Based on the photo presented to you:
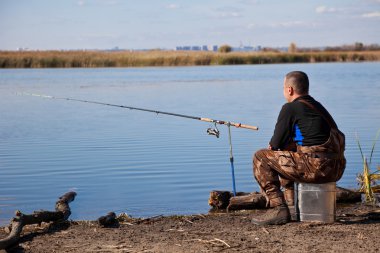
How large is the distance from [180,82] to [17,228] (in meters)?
27.1

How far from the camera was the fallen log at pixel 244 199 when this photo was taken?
25.0 ft

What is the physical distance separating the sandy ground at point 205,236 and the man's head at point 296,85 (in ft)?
3.56

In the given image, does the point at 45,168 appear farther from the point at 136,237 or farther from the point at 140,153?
the point at 136,237

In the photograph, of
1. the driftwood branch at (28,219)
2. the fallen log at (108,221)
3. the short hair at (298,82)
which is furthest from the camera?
the fallen log at (108,221)

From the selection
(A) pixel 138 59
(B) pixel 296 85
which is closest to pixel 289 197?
(B) pixel 296 85

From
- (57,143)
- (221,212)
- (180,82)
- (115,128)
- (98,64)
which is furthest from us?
(98,64)

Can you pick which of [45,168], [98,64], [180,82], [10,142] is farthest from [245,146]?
[98,64]

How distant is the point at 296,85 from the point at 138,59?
45121mm

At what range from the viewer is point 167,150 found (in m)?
12.7

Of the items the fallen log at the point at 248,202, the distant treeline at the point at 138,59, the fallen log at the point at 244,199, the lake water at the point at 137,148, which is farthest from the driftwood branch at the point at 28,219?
the distant treeline at the point at 138,59

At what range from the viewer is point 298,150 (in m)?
6.40

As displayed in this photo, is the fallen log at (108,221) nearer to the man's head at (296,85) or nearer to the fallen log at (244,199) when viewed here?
the fallen log at (244,199)

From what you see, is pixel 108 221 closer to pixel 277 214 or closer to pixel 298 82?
pixel 277 214

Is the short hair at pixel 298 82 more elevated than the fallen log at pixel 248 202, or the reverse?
the short hair at pixel 298 82
